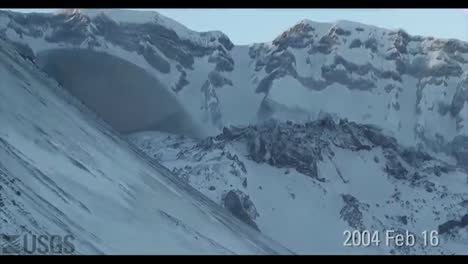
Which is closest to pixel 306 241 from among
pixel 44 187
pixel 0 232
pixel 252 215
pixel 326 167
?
pixel 252 215

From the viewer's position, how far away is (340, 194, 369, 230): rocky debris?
161 m

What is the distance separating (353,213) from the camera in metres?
165

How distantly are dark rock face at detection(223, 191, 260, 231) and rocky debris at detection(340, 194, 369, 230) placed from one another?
19338 mm

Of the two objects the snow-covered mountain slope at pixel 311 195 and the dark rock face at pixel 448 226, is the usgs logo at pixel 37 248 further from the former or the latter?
the dark rock face at pixel 448 226

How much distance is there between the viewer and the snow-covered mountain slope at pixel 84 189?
91.7ft

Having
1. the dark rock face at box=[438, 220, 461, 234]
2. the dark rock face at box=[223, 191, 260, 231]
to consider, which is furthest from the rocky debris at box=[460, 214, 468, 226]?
the dark rock face at box=[223, 191, 260, 231]

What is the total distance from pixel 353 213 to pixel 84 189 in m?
132

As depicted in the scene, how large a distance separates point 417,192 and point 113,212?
6593 inches

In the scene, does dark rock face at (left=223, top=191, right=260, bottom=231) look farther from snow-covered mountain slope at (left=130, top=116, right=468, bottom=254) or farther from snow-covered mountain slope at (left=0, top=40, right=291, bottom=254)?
snow-covered mountain slope at (left=0, top=40, right=291, bottom=254)

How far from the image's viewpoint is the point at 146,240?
3178 centimetres

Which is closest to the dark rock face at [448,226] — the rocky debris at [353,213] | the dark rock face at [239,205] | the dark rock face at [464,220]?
the dark rock face at [464,220]

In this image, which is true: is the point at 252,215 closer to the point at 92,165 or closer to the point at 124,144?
the point at 124,144

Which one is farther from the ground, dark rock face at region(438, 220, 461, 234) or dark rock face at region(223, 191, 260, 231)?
dark rock face at region(438, 220, 461, 234)
